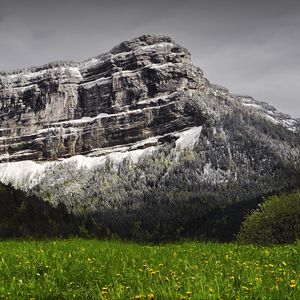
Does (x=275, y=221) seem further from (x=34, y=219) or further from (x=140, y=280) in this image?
(x=34, y=219)

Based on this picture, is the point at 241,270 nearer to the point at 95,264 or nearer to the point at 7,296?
the point at 95,264

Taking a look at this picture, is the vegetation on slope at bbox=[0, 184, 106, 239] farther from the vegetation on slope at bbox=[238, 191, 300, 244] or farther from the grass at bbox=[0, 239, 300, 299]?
the grass at bbox=[0, 239, 300, 299]

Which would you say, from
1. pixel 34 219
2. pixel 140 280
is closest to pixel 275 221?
pixel 140 280

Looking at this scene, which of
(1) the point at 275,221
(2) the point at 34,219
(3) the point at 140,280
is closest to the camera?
(3) the point at 140,280

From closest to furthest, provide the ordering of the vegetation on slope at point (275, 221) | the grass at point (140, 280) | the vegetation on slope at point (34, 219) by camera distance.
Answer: the grass at point (140, 280) → the vegetation on slope at point (275, 221) → the vegetation on slope at point (34, 219)

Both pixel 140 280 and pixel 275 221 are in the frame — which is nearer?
pixel 140 280

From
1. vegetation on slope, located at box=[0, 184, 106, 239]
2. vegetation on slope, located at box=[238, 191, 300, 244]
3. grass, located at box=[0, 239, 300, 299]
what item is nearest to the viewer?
grass, located at box=[0, 239, 300, 299]

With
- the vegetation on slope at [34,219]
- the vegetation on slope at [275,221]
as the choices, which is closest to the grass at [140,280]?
the vegetation on slope at [275,221]

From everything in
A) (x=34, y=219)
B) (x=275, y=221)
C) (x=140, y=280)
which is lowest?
(x=34, y=219)

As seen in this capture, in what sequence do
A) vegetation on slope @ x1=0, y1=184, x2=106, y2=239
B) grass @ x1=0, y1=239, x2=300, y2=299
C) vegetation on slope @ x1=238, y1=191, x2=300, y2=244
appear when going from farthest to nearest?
1. vegetation on slope @ x1=0, y1=184, x2=106, y2=239
2. vegetation on slope @ x1=238, y1=191, x2=300, y2=244
3. grass @ x1=0, y1=239, x2=300, y2=299

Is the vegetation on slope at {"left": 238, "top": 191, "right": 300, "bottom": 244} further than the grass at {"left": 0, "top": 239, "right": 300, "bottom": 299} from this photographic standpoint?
Yes

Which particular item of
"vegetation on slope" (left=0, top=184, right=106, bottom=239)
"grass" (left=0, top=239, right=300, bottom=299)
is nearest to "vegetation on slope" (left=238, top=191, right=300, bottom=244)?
"vegetation on slope" (left=0, top=184, right=106, bottom=239)

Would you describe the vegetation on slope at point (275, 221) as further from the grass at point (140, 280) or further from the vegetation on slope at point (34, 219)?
the grass at point (140, 280)

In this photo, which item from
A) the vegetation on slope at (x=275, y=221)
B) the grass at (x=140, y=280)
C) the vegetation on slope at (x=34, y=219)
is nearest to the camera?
the grass at (x=140, y=280)
